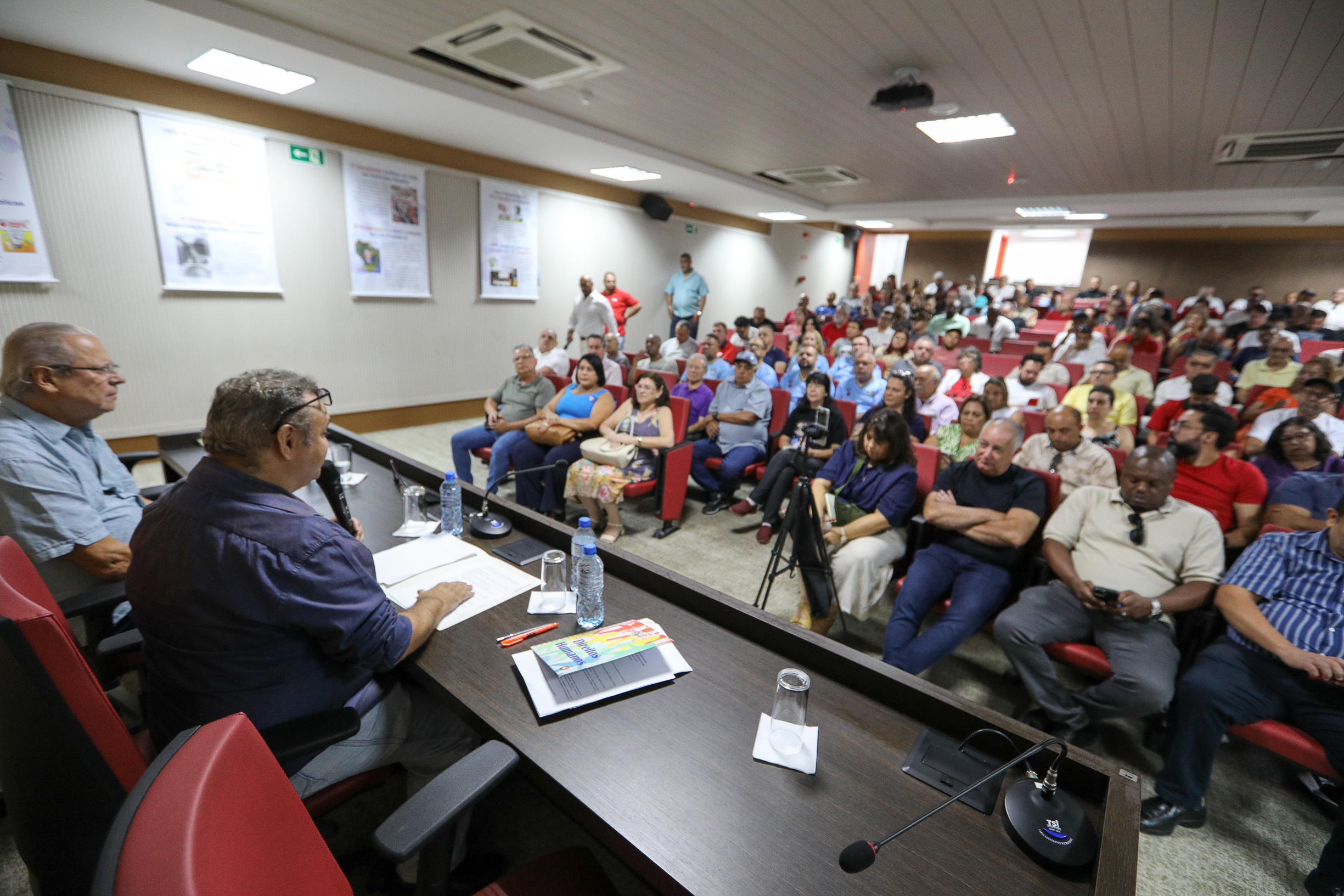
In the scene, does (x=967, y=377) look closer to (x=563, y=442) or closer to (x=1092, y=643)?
(x=1092, y=643)

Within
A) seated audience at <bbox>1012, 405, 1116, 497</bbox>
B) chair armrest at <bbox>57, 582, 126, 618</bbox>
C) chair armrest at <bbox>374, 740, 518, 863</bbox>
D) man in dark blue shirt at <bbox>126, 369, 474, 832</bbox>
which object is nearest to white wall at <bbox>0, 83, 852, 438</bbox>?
chair armrest at <bbox>57, 582, 126, 618</bbox>

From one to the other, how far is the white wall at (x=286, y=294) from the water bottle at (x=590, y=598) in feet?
14.8

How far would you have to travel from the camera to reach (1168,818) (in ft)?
5.84

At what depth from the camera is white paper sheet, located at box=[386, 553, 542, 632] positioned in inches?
58.6

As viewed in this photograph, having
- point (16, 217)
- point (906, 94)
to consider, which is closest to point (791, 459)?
point (906, 94)

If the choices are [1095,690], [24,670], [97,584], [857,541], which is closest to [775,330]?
[857,541]

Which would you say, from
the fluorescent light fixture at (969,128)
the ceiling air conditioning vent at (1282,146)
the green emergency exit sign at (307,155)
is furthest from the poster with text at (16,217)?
the ceiling air conditioning vent at (1282,146)

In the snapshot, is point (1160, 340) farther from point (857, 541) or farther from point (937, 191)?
point (857, 541)

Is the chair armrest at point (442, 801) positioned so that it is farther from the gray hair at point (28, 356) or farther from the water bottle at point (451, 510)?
the gray hair at point (28, 356)

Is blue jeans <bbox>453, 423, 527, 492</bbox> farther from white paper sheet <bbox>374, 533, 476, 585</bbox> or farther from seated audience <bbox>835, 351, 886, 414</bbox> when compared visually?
seated audience <bbox>835, 351, 886, 414</bbox>

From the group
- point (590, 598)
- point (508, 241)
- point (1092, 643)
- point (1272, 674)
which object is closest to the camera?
point (590, 598)

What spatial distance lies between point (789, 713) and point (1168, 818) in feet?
5.27

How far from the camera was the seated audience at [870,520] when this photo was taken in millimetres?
2520

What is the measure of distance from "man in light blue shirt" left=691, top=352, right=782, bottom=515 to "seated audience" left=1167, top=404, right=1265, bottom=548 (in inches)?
91.2
